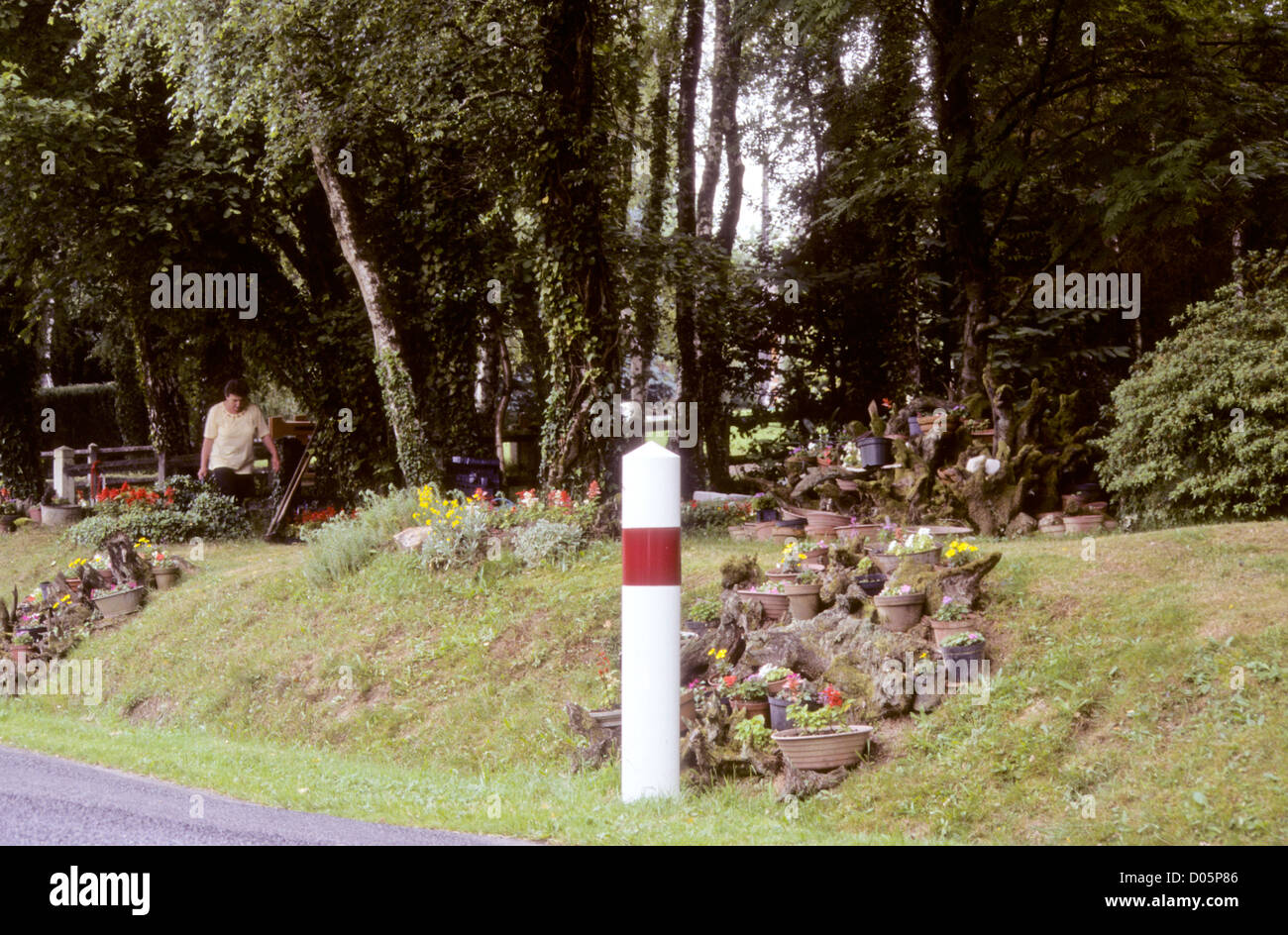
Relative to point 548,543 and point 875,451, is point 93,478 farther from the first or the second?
point 875,451

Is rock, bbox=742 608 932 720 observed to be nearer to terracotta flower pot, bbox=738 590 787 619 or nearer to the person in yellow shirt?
terracotta flower pot, bbox=738 590 787 619

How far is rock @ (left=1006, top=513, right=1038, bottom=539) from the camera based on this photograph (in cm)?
1264

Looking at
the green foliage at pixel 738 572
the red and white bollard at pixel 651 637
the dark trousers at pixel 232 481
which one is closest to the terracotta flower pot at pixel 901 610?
the green foliage at pixel 738 572

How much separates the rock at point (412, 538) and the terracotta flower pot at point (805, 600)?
4.78m

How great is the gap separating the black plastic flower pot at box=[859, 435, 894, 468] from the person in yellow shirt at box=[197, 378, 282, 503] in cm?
808

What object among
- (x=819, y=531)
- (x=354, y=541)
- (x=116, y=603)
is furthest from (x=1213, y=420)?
(x=116, y=603)

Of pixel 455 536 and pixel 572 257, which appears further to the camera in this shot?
pixel 572 257

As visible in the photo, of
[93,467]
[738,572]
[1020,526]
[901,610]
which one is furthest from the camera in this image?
[93,467]

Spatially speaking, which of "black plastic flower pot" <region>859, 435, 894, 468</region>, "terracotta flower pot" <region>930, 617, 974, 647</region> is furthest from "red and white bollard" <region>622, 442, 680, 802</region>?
"black plastic flower pot" <region>859, 435, 894, 468</region>

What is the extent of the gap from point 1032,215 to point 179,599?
1521cm

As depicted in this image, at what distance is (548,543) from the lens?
11.2 meters

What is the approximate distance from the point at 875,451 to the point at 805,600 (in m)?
6.46
